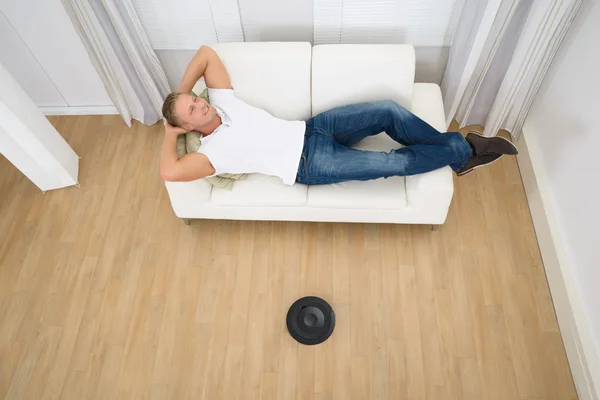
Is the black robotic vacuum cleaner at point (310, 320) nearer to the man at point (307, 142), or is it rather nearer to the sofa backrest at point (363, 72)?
the man at point (307, 142)

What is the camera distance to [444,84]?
8.67 feet

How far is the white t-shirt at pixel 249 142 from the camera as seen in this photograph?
2.12 m

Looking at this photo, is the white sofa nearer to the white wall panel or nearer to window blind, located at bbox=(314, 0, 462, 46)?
window blind, located at bbox=(314, 0, 462, 46)

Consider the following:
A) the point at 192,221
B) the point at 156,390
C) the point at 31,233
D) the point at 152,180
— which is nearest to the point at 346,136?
the point at 192,221

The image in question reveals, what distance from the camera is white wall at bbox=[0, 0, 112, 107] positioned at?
8.22ft

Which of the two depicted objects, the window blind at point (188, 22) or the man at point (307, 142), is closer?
the man at point (307, 142)

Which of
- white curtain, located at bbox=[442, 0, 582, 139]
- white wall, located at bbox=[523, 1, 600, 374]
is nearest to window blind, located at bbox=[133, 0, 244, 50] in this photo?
white curtain, located at bbox=[442, 0, 582, 139]

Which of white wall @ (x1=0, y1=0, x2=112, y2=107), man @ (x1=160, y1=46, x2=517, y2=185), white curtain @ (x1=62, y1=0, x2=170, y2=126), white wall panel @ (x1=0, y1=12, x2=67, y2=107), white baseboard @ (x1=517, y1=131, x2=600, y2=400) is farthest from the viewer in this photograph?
white wall panel @ (x1=0, y1=12, x2=67, y2=107)

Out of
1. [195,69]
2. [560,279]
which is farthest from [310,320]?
[195,69]

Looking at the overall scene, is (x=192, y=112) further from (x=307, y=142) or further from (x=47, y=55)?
(x=47, y=55)

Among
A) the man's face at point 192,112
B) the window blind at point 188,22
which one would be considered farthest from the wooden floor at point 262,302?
the window blind at point 188,22

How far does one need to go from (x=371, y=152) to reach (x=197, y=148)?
2.74 feet

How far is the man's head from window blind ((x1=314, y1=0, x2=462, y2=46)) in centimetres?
86

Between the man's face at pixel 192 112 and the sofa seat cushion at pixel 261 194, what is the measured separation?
1.23 ft
